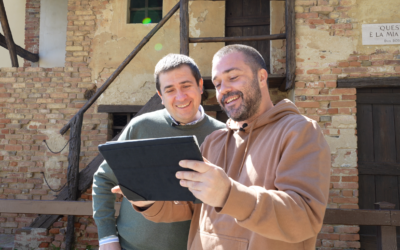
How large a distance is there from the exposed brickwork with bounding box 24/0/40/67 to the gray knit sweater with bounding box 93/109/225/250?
243 inches

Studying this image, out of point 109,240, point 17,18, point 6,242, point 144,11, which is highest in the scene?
point 17,18

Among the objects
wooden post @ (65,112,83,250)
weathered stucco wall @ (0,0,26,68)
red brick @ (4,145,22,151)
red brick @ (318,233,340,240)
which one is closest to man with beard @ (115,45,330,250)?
red brick @ (318,233,340,240)

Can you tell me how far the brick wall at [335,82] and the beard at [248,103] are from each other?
9.69 ft

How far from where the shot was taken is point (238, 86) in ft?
4.66

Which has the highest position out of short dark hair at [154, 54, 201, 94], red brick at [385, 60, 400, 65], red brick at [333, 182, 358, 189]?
red brick at [385, 60, 400, 65]

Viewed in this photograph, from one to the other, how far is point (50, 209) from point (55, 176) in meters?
3.31

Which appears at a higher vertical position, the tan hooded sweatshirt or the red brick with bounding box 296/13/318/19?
the red brick with bounding box 296/13/318/19

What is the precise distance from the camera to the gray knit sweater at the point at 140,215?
1784 millimetres

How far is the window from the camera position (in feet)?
20.6

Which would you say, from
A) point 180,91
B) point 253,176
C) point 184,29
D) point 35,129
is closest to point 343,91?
point 184,29

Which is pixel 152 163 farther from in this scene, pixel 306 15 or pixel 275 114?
pixel 306 15

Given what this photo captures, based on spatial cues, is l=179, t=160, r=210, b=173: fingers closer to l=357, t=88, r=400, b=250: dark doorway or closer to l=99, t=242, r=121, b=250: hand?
l=99, t=242, r=121, b=250: hand

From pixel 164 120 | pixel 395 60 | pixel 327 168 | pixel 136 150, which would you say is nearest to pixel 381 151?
pixel 395 60

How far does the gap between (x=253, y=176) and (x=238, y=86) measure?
423mm
